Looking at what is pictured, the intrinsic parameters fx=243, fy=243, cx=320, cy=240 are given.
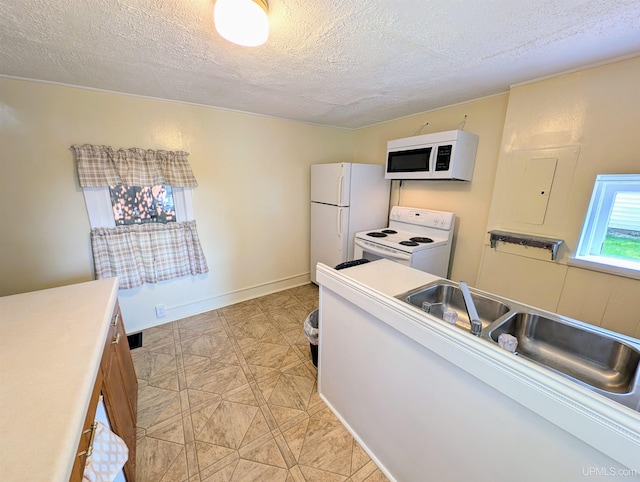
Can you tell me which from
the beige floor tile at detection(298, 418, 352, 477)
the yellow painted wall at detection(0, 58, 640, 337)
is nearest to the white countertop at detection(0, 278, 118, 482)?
the yellow painted wall at detection(0, 58, 640, 337)

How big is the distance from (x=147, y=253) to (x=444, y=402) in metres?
2.69

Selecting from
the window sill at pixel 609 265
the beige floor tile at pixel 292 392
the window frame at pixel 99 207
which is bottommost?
the beige floor tile at pixel 292 392

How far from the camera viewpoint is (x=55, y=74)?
1.75 meters

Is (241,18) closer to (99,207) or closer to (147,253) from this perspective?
(99,207)

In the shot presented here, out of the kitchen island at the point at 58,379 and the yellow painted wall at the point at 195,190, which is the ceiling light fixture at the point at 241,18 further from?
the yellow painted wall at the point at 195,190

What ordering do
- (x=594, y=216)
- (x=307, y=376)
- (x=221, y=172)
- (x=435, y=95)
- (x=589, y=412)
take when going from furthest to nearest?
(x=221, y=172)
(x=435, y=95)
(x=307, y=376)
(x=594, y=216)
(x=589, y=412)

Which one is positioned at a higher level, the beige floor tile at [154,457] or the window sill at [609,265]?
the window sill at [609,265]

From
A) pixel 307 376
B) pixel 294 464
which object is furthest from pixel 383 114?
pixel 294 464

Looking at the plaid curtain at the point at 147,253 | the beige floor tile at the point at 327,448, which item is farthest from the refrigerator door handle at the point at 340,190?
the beige floor tile at the point at 327,448

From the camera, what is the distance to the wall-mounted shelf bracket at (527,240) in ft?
5.89

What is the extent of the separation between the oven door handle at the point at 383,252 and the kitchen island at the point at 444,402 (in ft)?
2.31

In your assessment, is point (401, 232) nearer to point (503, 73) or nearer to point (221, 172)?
point (503, 73)

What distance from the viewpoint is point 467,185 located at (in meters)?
2.45

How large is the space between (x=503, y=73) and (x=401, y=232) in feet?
5.57
